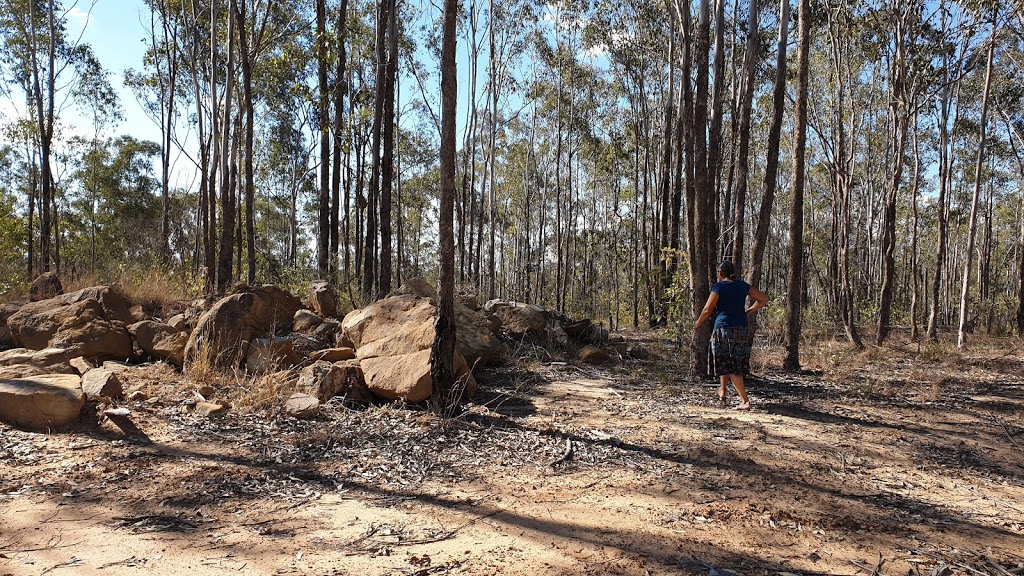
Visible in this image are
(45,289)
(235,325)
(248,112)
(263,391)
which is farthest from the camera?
(248,112)

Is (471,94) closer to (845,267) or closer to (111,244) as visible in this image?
(845,267)

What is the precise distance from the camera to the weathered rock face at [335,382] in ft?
18.2

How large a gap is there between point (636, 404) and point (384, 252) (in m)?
5.59

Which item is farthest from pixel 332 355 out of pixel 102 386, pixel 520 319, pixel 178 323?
pixel 520 319

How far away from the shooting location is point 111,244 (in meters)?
28.2

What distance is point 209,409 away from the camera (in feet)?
16.5

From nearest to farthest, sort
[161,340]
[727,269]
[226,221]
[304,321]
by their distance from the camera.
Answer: [727,269]
[161,340]
[304,321]
[226,221]

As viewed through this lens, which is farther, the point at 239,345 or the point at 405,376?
the point at 239,345

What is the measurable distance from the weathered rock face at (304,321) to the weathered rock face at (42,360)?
2.35m

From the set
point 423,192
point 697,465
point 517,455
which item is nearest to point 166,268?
point 517,455

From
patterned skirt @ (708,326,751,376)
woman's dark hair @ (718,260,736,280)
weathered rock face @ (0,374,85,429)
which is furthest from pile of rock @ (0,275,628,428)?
woman's dark hair @ (718,260,736,280)

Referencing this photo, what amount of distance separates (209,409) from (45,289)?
5.44 m

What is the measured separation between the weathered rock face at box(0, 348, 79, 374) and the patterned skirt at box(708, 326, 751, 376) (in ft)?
21.2

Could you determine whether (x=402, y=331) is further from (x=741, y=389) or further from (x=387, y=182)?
(x=387, y=182)
